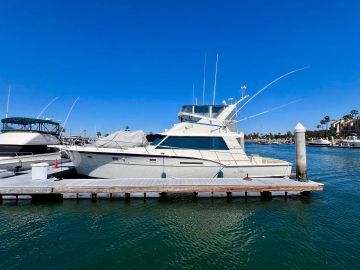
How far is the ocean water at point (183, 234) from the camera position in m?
6.85

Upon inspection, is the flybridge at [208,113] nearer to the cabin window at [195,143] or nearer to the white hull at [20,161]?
the cabin window at [195,143]

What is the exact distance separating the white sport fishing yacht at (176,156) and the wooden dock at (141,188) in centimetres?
136

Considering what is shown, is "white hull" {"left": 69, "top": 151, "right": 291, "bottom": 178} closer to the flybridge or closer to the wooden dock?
the wooden dock

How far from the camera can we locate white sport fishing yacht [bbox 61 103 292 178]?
14.3m

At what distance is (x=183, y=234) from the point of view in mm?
8586

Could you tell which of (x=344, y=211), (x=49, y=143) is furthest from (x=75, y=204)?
(x=49, y=143)

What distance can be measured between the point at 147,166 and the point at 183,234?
20.8 feet

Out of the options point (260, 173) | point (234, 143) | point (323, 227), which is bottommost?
point (323, 227)

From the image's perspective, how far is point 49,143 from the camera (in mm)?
25391

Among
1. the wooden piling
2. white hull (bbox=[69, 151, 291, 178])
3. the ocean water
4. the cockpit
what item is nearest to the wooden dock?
the wooden piling

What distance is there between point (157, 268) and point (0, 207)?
883 cm

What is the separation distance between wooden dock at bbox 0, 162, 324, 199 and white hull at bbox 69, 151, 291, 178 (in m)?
1.31

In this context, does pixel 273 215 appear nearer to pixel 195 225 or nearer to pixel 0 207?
pixel 195 225

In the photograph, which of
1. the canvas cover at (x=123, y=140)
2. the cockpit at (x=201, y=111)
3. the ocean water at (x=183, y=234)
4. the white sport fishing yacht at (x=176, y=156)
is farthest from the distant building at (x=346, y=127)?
the canvas cover at (x=123, y=140)
